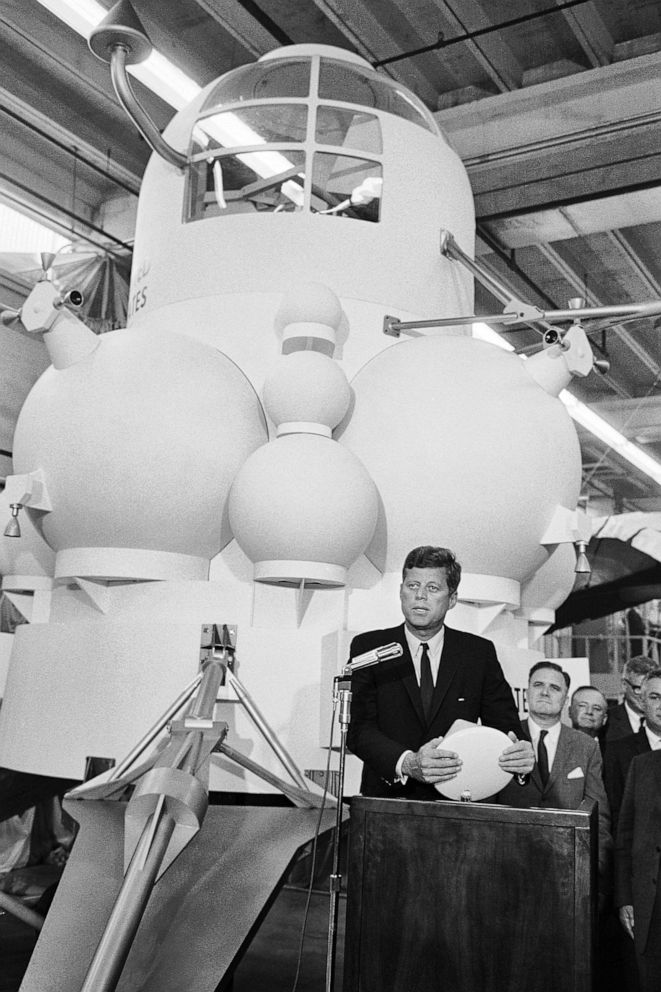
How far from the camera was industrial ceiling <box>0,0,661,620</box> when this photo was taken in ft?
26.2

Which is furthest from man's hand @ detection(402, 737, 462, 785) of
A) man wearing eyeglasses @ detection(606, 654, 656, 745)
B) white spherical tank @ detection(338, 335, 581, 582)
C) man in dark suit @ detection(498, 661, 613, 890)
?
man wearing eyeglasses @ detection(606, 654, 656, 745)

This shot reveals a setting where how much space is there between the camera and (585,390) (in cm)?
1215

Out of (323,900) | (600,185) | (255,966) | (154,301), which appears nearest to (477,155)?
(600,185)

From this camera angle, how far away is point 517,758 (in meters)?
3.20

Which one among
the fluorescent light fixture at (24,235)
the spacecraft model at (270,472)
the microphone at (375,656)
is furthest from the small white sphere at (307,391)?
the fluorescent light fixture at (24,235)

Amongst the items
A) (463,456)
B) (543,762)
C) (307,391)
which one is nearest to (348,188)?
(307,391)

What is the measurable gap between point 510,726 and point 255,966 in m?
2.40

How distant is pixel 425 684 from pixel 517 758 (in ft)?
1.54

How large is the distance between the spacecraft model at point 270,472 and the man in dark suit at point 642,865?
152cm

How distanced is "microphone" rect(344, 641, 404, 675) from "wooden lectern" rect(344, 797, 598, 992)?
1.38 ft

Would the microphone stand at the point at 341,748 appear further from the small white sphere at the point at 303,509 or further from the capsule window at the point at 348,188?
the capsule window at the point at 348,188

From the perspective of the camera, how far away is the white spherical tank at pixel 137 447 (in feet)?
17.4

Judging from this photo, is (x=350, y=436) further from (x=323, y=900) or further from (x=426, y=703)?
(x=323, y=900)

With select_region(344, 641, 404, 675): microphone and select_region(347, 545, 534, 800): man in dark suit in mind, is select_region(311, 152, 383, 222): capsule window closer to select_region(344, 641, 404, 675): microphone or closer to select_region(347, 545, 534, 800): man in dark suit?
select_region(347, 545, 534, 800): man in dark suit
